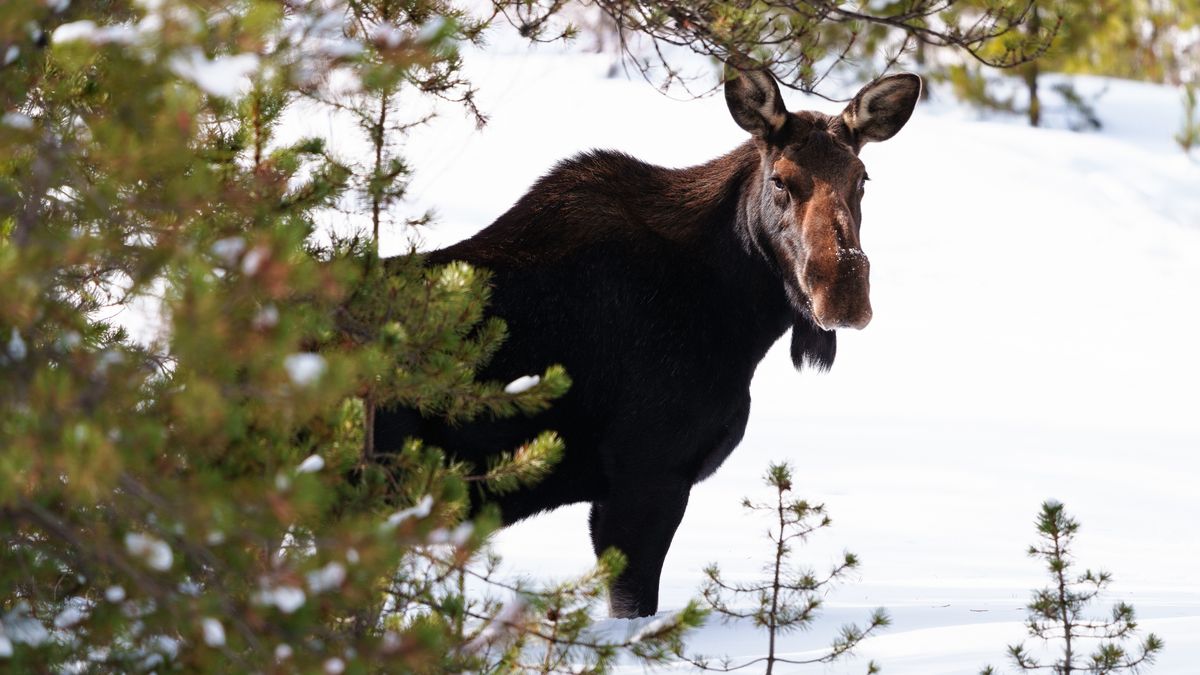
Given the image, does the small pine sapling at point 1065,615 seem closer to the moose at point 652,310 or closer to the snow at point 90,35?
the moose at point 652,310

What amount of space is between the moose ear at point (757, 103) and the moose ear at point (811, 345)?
792 mm

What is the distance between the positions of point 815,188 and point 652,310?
29.7 inches

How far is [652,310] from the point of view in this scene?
5539 mm

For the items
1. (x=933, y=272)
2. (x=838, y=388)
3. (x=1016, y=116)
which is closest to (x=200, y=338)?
(x=838, y=388)

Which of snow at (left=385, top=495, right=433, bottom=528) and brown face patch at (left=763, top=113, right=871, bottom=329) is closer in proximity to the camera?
snow at (left=385, top=495, right=433, bottom=528)

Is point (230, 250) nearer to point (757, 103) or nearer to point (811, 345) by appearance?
point (757, 103)

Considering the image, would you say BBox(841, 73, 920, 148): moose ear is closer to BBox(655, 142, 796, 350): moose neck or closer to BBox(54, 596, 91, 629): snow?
BBox(655, 142, 796, 350): moose neck

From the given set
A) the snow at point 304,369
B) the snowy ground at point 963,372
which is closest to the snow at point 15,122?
the snow at point 304,369

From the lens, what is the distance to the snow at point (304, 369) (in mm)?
2484

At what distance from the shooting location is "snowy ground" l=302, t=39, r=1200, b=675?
7.22m

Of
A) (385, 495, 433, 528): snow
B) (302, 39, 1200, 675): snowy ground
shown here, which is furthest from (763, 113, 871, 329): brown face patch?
(385, 495, 433, 528): snow

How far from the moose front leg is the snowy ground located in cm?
34

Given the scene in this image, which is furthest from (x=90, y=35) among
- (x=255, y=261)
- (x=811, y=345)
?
(x=811, y=345)

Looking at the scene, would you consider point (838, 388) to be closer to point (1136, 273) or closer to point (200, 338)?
point (1136, 273)
